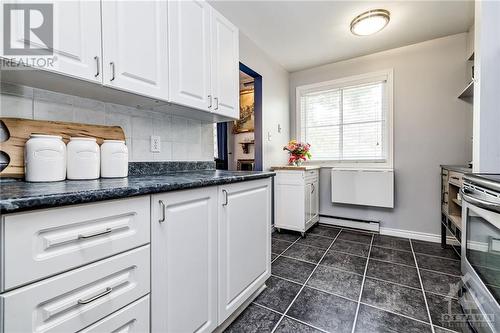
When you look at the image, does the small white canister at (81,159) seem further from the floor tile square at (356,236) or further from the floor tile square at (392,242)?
the floor tile square at (392,242)

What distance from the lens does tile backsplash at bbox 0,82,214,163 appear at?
1021mm

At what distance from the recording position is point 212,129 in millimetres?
2064

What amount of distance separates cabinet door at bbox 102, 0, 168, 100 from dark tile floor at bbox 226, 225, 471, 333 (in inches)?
60.0

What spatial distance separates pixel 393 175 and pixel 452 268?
3.91 feet

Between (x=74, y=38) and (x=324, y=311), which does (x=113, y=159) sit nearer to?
(x=74, y=38)

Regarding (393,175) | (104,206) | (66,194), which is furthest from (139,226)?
(393,175)

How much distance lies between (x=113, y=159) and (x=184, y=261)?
0.68 metres

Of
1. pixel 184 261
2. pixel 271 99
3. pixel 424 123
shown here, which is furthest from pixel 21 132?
pixel 424 123

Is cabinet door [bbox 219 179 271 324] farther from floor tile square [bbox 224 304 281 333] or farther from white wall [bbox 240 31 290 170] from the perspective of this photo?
white wall [bbox 240 31 290 170]

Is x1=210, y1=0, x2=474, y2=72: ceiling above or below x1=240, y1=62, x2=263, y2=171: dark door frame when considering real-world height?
above

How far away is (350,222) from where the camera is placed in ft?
10.5

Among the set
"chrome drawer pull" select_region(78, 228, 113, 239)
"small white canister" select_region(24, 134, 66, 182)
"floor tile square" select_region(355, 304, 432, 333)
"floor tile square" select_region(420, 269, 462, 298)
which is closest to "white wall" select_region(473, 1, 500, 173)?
"floor tile square" select_region(420, 269, 462, 298)

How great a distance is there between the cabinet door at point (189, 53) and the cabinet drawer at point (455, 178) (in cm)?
224

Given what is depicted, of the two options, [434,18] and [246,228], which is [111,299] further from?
[434,18]
